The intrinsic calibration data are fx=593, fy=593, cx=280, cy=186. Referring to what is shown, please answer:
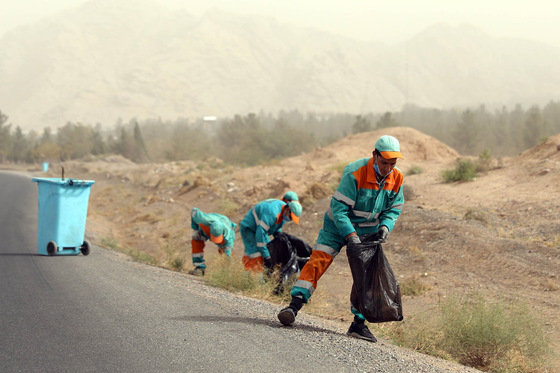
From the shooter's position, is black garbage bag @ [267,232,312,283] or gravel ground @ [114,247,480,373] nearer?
gravel ground @ [114,247,480,373]

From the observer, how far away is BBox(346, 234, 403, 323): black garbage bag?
5.42 m

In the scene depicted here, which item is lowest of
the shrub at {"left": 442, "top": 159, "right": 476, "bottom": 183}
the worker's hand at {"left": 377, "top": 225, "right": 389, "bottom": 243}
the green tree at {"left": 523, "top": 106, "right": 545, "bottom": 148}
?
the worker's hand at {"left": 377, "top": 225, "right": 389, "bottom": 243}

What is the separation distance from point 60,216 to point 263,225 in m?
4.15

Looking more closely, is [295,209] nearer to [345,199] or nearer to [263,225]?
[263,225]

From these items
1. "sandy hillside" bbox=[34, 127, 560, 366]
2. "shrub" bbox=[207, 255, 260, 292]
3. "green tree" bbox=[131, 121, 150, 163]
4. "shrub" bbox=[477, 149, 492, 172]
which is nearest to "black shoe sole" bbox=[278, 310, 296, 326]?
"sandy hillside" bbox=[34, 127, 560, 366]

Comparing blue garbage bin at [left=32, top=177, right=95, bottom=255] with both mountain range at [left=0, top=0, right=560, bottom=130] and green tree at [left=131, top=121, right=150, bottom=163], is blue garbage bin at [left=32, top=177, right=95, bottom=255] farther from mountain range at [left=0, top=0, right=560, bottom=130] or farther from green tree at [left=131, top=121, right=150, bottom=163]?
mountain range at [left=0, top=0, right=560, bottom=130]

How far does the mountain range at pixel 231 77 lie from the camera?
497 ft

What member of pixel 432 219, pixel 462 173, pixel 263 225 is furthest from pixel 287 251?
pixel 462 173

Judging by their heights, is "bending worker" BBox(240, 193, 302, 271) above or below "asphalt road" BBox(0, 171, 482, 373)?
above

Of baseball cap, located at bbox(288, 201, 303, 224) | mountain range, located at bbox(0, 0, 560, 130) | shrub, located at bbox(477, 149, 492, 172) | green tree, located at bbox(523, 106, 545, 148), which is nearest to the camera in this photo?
baseball cap, located at bbox(288, 201, 303, 224)

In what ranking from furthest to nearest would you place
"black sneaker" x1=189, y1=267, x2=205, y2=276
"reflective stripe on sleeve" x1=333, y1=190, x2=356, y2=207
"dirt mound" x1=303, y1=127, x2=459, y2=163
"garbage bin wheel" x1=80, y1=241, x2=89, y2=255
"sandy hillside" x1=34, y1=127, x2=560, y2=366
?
"dirt mound" x1=303, y1=127, x2=459, y2=163 < "garbage bin wheel" x1=80, y1=241, x2=89, y2=255 < "sandy hillside" x1=34, y1=127, x2=560, y2=366 < "black sneaker" x1=189, y1=267, x2=205, y2=276 < "reflective stripe on sleeve" x1=333, y1=190, x2=356, y2=207

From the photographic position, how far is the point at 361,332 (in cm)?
582

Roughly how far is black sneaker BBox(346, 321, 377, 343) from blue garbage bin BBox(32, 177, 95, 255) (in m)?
6.44

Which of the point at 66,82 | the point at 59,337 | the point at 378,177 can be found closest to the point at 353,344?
the point at 378,177
